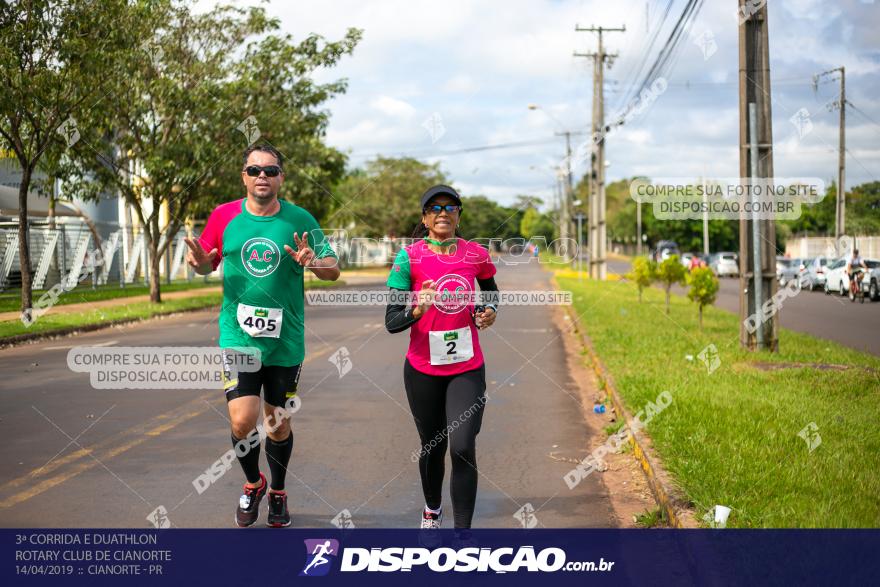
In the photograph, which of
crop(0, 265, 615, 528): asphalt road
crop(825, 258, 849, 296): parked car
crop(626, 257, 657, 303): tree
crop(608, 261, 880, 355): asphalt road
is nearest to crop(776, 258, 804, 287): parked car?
crop(825, 258, 849, 296): parked car

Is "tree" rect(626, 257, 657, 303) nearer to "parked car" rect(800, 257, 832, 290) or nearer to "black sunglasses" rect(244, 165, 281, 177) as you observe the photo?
"parked car" rect(800, 257, 832, 290)

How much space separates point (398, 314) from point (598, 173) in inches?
1259

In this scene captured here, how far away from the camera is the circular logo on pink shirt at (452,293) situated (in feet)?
15.4

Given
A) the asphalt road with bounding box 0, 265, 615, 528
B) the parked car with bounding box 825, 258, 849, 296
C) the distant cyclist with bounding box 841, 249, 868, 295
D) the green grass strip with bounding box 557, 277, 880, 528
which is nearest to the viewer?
the green grass strip with bounding box 557, 277, 880, 528

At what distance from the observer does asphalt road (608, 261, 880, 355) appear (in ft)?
55.4

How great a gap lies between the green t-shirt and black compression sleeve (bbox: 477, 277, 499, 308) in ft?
3.29

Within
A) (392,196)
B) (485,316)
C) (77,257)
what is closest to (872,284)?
(77,257)

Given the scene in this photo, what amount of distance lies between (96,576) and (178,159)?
19.0 m

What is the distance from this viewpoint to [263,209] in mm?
5195

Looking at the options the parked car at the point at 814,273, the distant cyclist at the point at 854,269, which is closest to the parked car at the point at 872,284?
the distant cyclist at the point at 854,269

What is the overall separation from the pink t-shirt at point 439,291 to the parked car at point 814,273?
3489cm

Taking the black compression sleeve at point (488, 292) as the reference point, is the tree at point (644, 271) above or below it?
below

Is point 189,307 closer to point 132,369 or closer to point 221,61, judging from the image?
point 221,61

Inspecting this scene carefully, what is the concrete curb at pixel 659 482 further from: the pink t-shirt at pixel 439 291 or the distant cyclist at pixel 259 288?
the distant cyclist at pixel 259 288
